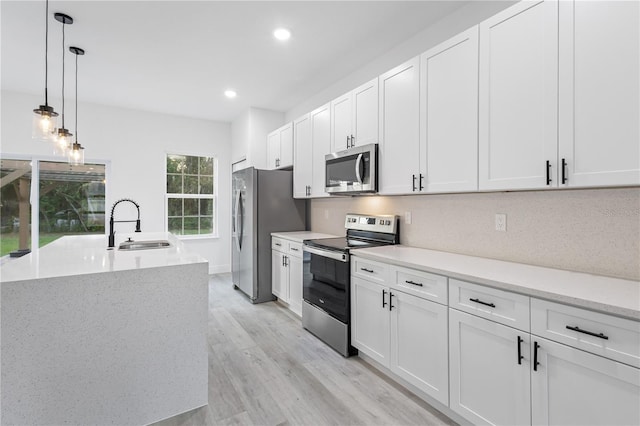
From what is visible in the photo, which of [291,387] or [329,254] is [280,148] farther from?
[291,387]

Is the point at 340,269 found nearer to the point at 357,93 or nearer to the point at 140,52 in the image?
the point at 357,93

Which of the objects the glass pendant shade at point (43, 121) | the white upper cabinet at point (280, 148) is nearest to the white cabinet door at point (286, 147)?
the white upper cabinet at point (280, 148)

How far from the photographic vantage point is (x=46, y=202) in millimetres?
4500

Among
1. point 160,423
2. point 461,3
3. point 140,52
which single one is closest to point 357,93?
point 461,3

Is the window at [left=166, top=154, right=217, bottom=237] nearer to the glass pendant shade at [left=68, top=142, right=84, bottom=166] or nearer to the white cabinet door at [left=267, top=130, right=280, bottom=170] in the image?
the white cabinet door at [left=267, top=130, right=280, bottom=170]

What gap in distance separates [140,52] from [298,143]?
75.1 inches

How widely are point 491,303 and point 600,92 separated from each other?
1100mm

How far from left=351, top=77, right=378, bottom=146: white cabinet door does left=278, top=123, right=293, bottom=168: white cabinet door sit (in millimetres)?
1375

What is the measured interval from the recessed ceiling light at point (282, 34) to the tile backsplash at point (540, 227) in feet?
6.00

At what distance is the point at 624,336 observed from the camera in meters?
1.15

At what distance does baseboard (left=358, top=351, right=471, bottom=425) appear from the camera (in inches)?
71.5

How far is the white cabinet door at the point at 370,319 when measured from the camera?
7.39ft

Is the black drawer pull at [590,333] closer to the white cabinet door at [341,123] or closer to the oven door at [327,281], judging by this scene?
the oven door at [327,281]

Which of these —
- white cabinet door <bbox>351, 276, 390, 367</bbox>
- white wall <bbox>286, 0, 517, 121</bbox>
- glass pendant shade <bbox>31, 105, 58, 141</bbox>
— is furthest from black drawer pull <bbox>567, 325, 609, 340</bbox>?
glass pendant shade <bbox>31, 105, 58, 141</bbox>
